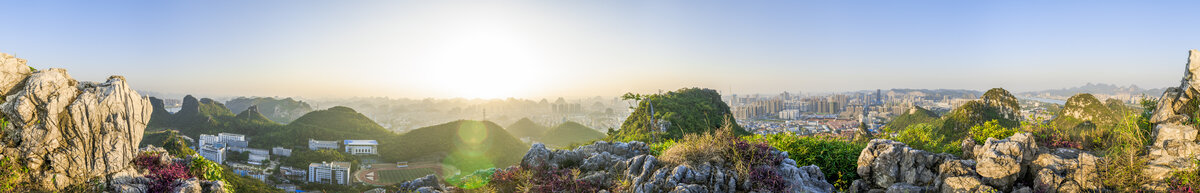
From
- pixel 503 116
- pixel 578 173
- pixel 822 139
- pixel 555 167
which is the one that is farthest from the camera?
pixel 503 116

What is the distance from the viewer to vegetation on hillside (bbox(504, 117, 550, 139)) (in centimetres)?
9931

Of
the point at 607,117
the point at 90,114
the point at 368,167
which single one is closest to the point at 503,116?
the point at 607,117

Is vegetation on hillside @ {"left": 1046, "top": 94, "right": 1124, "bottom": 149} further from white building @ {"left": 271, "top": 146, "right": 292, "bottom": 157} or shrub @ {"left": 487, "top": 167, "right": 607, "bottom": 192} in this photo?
white building @ {"left": 271, "top": 146, "right": 292, "bottom": 157}

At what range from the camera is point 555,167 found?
22.8ft

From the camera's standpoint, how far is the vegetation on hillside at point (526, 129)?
3910 inches

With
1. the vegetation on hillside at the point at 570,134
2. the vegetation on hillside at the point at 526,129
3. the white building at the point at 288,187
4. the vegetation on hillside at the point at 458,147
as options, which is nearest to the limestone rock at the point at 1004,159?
the white building at the point at 288,187

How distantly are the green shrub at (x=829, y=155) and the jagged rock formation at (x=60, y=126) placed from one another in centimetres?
1021

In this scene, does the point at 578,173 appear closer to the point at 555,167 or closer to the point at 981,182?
the point at 555,167

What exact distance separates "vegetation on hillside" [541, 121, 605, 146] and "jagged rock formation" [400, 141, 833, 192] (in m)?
74.1

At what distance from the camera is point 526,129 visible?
105 metres

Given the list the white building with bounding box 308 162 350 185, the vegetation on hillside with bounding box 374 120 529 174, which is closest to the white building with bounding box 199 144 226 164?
the white building with bounding box 308 162 350 185

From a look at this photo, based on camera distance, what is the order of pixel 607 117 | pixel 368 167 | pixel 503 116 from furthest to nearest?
pixel 503 116 → pixel 607 117 → pixel 368 167

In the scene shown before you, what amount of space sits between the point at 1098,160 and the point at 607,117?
89086mm

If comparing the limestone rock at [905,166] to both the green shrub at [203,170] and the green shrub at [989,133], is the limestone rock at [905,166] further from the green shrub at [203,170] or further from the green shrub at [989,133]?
the green shrub at [203,170]
